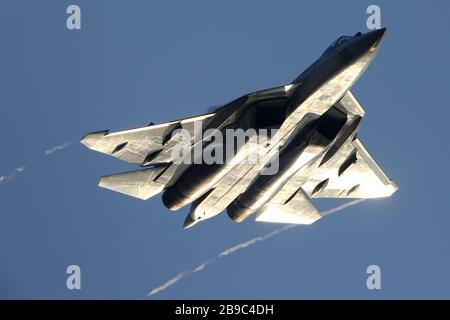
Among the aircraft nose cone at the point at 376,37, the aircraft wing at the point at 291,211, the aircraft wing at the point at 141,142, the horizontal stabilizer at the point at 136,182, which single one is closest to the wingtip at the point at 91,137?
the aircraft wing at the point at 141,142

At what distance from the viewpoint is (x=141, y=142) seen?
29469 mm

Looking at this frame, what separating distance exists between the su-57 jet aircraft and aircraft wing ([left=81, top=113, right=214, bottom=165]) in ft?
0.13

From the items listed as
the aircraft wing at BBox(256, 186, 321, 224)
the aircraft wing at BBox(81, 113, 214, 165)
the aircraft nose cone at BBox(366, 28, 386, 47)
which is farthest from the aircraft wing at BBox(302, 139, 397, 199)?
the aircraft nose cone at BBox(366, 28, 386, 47)

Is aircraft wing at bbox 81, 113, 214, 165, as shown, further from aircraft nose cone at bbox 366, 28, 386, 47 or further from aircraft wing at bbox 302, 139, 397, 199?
aircraft nose cone at bbox 366, 28, 386, 47

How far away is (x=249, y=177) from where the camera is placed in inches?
1180

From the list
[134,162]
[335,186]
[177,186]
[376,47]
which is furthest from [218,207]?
[376,47]

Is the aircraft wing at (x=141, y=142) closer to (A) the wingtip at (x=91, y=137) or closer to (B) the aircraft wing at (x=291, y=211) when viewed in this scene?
(A) the wingtip at (x=91, y=137)

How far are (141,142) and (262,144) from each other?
516cm

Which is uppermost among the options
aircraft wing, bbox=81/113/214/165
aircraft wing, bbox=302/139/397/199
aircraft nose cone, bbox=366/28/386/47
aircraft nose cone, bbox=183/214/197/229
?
aircraft nose cone, bbox=366/28/386/47

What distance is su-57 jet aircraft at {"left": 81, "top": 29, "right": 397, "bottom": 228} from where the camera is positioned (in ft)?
87.4

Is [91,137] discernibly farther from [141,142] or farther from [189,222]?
[189,222]

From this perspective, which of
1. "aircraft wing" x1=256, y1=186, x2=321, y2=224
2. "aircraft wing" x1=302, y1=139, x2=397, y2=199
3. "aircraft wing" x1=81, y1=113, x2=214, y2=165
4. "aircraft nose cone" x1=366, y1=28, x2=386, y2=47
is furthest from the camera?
"aircraft wing" x1=256, y1=186, x2=321, y2=224

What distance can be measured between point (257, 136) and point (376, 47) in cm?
567

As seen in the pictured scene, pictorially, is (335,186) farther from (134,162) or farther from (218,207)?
(134,162)
